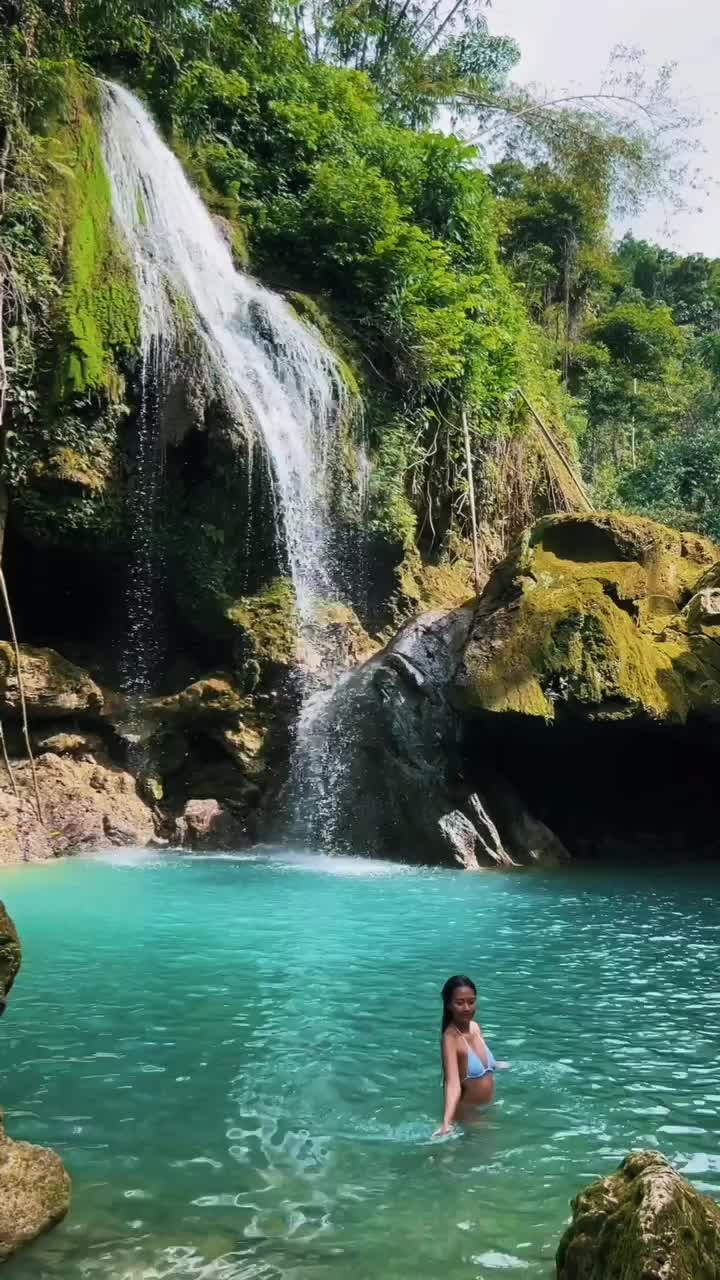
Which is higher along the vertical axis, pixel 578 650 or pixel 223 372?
pixel 223 372

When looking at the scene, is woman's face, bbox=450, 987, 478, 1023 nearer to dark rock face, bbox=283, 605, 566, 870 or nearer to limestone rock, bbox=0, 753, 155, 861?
dark rock face, bbox=283, 605, 566, 870

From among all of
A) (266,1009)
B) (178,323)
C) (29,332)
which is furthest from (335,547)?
(266,1009)

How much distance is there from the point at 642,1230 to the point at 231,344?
14.2 metres

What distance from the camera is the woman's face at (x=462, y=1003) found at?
471cm

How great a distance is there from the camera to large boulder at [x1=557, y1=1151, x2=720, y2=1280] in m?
2.70

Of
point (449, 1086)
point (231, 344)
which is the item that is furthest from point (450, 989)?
point (231, 344)

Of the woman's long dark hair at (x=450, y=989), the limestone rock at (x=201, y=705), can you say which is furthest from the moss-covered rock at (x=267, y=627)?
the woman's long dark hair at (x=450, y=989)

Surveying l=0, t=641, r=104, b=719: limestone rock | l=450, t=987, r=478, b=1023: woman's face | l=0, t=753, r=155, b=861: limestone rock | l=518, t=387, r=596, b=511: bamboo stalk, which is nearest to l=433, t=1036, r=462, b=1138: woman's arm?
l=450, t=987, r=478, b=1023: woman's face

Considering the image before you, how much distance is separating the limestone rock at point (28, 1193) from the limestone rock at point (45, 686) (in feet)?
32.1

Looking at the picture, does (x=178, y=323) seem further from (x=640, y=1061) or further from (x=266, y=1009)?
(x=640, y=1061)

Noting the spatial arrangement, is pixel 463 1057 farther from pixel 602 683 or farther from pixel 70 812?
pixel 70 812

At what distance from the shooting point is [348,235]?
17.7 m

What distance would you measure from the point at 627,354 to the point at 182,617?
916 inches

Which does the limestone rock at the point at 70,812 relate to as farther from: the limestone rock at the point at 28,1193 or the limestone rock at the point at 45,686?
the limestone rock at the point at 28,1193
